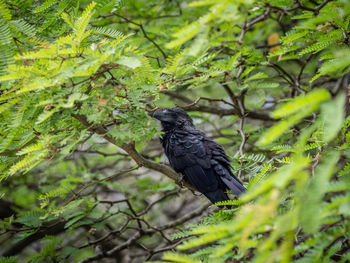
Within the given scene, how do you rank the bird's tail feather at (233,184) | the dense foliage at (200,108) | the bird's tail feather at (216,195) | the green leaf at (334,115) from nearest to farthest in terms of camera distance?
the green leaf at (334,115), the dense foliage at (200,108), the bird's tail feather at (233,184), the bird's tail feather at (216,195)

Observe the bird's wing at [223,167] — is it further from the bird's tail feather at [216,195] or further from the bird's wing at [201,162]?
the bird's tail feather at [216,195]

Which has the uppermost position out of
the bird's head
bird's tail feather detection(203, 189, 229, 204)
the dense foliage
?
the dense foliage

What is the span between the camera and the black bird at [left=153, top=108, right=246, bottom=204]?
336 centimetres

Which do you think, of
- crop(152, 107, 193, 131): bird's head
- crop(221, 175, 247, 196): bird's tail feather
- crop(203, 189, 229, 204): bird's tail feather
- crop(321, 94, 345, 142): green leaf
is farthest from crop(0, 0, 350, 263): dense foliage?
crop(152, 107, 193, 131): bird's head

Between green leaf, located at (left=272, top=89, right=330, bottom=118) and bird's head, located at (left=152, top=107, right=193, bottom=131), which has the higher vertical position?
green leaf, located at (left=272, top=89, right=330, bottom=118)

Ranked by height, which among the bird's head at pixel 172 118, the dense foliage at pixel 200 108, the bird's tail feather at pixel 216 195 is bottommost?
the bird's tail feather at pixel 216 195

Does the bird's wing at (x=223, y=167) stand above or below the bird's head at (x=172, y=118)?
below

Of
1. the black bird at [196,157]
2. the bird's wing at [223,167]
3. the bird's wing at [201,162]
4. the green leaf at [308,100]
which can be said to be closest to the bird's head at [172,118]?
the black bird at [196,157]

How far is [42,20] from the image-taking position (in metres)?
2.75

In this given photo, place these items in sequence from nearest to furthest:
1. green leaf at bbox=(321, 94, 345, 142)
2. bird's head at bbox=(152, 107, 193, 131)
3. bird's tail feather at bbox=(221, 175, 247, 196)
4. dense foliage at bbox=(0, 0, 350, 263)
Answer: green leaf at bbox=(321, 94, 345, 142) → dense foliage at bbox=(0, 0, 350, 263) → bird's tail feather at bbox=(221, 175, 247, 196) → bird's head at bbox=(152, 107, 193, 131)

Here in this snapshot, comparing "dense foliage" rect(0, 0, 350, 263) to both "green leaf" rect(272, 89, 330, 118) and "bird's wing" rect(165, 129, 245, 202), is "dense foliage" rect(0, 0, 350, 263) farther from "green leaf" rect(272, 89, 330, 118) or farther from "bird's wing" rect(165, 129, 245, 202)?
"bird's wing" rect(165, 129, 245, 202)

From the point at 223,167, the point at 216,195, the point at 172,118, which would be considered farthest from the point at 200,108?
the point at 216,195

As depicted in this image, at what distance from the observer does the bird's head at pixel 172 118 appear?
367cm

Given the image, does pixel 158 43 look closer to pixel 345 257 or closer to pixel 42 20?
pixel 42 20
